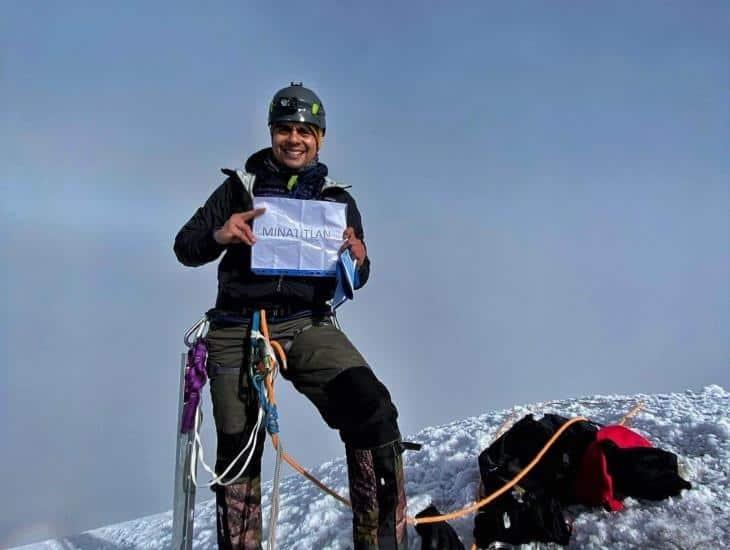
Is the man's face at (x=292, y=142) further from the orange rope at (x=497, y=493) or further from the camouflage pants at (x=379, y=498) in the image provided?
the orange rope at (x=497, y=493)

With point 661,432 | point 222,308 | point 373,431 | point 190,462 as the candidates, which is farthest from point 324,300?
point 661,432

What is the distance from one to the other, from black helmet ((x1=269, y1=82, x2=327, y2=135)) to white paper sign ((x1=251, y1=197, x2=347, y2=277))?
2.17 ft

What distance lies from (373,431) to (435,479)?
2.10 meters

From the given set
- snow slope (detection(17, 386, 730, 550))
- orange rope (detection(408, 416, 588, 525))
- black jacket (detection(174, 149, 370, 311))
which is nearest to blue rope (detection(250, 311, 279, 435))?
black jacket (detection(174, 149, 370, 311))

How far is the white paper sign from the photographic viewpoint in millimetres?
4215

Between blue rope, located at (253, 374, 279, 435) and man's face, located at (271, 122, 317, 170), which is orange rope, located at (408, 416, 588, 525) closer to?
blue rope, located at (253, 374, 279, 435)

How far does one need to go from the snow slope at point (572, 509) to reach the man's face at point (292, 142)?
302 cm

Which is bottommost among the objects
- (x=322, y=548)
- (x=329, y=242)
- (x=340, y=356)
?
(x=322, y=548)

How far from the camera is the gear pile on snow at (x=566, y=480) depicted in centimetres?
405

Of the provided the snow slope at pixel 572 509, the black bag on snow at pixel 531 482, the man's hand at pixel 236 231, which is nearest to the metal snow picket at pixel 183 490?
the man's hand at pixel 236 231

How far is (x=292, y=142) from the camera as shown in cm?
444

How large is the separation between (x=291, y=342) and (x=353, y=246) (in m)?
0.83

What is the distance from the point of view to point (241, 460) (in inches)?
162

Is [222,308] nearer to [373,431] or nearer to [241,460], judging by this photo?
[241,460]
